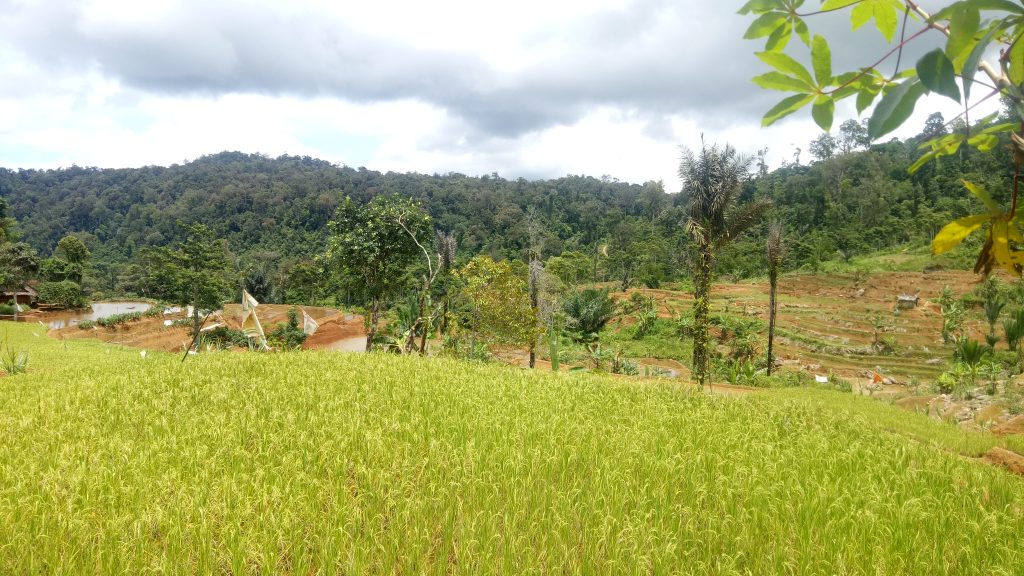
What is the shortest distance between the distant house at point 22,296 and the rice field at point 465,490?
41378 millimetres

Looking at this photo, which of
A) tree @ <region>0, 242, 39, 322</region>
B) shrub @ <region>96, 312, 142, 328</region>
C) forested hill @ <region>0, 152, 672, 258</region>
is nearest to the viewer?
shrub @ <region>96, 312, 142, 328</region>

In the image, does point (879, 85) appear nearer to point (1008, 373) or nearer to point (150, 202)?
Result: point (1008, 373)

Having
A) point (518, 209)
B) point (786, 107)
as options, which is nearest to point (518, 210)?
point (518, 209)

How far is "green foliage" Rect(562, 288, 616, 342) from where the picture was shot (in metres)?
25.0

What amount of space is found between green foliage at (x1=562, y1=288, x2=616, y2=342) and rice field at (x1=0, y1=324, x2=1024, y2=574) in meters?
18.3

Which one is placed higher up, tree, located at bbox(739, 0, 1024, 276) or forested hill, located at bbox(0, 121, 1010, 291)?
forested hill, located at bbox(0, 121, 1010, 291)

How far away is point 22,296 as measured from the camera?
3856 cm

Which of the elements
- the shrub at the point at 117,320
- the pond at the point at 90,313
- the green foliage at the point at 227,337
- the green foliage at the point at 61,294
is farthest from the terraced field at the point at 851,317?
the green foliage at the point at 61,294

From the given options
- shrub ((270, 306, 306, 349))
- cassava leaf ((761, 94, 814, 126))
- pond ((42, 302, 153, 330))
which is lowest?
pond ((42, 302, 153, 330))

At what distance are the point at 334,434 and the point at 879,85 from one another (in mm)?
4721

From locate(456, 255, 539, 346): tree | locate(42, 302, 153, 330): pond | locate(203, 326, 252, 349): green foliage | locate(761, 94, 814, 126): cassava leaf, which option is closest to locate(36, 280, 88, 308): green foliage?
locate(42, 302, 153, 330): pond

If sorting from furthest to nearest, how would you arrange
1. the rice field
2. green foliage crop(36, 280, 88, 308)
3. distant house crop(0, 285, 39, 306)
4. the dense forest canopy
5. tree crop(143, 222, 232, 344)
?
the dense forest canopy, green foliage crop(36, 280, 88, 308), distant house crop(0, 285, 39, 306), tree crop(143, 222, 232, 344), the rice field

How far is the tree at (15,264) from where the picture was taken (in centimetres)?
3572

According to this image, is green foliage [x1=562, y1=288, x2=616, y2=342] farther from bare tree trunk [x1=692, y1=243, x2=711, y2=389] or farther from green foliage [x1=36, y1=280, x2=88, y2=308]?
green foliage [x1=36, y1=280, x2=88, y2=308]
